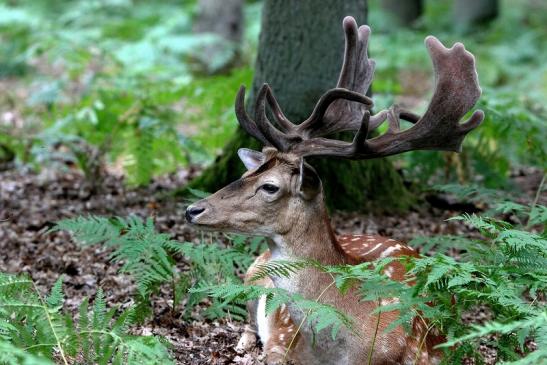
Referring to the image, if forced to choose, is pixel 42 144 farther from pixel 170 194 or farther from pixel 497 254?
pixel 497 254

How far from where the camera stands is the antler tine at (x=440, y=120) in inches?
199

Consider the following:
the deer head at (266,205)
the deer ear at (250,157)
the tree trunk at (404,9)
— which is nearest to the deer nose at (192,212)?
the deer head at (266,205)

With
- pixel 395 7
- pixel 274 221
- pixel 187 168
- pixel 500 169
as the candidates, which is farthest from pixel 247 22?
pixel 274 221

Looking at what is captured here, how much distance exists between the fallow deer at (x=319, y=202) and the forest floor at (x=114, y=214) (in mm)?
560

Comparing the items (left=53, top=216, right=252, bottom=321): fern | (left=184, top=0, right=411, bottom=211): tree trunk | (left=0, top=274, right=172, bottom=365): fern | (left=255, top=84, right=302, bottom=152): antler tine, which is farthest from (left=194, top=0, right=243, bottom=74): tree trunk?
(left=0, top=274, right=172, bottom=365): fern

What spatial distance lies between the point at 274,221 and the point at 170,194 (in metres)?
3.32

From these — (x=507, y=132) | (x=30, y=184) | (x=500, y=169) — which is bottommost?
(x=30, y=184)

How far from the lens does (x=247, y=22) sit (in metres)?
19.3

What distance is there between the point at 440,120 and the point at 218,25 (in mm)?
11326

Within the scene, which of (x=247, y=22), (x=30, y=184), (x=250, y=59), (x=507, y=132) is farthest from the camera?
(x=247, y=22)

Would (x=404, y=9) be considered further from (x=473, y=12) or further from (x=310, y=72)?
(x=310, y=72)

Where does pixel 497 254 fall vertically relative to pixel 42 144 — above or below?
above

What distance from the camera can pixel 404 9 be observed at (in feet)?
65.5

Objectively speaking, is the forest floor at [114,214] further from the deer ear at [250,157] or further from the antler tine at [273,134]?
the antler tine at [273,134]
